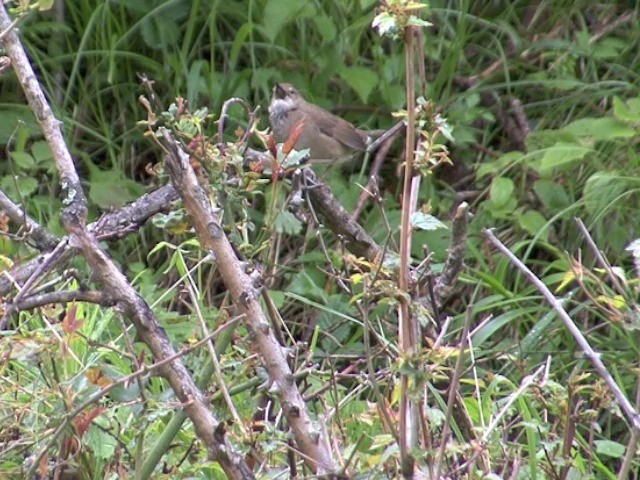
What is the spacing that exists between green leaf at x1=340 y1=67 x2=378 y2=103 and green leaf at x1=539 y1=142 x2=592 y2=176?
83cm

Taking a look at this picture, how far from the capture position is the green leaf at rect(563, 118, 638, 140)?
175 inches

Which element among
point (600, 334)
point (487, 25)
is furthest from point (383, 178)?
point (600, 334)

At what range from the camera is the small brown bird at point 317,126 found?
16.7ft

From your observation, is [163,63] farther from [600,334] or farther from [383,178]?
[600,334]

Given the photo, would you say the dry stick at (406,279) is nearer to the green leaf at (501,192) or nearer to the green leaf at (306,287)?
the green leaf at (306,287)

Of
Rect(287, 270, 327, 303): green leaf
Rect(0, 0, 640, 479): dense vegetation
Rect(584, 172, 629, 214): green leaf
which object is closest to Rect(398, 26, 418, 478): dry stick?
Rect(0, 0, 640, 479): dense vegetation

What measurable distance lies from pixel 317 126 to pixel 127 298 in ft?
11.3

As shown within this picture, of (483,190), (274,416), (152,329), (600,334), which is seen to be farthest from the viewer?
(483,190)

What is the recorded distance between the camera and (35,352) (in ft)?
6.94

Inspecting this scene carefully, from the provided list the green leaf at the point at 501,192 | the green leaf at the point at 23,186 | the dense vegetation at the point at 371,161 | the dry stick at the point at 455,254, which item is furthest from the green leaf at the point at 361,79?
the dry stick at the point at 455,254

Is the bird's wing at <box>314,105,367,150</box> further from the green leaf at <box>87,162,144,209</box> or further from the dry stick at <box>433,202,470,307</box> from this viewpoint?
the dry stick at <box>433,202,470,307</box>

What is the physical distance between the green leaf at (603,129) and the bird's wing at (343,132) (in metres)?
0.92

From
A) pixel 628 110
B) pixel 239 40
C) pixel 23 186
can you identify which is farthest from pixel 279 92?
pixel 628 110

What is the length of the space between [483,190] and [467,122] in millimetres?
282
